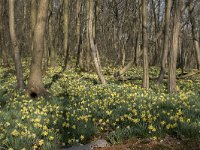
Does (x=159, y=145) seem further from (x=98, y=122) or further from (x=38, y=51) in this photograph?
(x=38, y=51)

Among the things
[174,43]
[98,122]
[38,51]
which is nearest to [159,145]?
[98,122]

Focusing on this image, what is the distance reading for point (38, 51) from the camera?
12.6 meters

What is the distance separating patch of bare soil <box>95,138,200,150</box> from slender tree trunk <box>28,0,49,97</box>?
6326 mm

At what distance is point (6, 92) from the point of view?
13695mm

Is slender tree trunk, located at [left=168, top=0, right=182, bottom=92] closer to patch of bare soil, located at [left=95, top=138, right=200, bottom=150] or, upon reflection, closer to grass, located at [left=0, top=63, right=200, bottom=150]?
grass, located at [left=0, top=63, right=200, bottom=150]

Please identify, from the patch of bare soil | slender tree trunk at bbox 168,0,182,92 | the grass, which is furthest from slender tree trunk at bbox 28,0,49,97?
the patch of bare soil

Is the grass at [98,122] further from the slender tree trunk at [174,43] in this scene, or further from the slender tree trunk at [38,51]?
the slender tree trunk at [174,43]

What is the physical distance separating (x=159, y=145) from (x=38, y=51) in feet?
24.1

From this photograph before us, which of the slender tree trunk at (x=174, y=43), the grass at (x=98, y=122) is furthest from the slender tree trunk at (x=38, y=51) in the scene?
the slender tree trunk at (x=174, y=43)

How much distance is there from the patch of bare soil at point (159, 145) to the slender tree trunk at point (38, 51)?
6.33 m

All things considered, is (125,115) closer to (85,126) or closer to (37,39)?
(85,126)

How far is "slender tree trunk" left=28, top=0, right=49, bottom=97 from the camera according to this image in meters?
12.4

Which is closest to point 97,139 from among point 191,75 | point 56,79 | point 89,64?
point 56,79

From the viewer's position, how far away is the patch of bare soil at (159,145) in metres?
6.36
